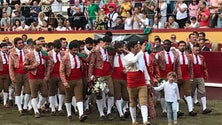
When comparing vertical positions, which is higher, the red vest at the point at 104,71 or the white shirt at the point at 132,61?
the white shirt at the point at 132,61

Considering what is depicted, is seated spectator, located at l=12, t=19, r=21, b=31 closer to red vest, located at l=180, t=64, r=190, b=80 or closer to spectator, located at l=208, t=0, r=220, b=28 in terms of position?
spectator, located at l=208, t=0, r=220, b=28

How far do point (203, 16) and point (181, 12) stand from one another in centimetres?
75

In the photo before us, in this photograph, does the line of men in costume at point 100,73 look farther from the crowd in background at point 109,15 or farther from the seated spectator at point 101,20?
the seated spectator at point 101,20

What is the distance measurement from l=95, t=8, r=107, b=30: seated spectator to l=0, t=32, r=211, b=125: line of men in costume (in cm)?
598

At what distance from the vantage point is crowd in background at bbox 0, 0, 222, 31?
695 inches

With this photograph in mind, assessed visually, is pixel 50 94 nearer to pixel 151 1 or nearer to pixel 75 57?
pixel 75 57

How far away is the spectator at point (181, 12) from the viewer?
17.8 metres

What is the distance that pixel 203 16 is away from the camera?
17.5 metres

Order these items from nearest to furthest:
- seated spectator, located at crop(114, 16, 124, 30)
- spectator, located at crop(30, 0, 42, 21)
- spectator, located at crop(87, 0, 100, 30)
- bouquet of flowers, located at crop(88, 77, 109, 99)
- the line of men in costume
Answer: the line of men in costume → bouquet of flowers, located at crop(88, 77, 109, 99) → seated spectator, located at crop(114, 16, 124, 30) → spectator, located at crop(87, 0, 100, 30) → spectator, located at crop(30, 0, 42, 21)

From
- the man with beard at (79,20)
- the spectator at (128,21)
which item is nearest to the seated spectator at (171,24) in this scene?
the spectator at (128,21)

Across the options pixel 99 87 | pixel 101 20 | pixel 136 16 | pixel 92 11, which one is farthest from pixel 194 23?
pixel 99 87

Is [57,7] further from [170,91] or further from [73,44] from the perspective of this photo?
[170,91]

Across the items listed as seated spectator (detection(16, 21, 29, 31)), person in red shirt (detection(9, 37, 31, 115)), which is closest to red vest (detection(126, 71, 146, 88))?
person in red shirt (detection(9, 37, 31, 115))

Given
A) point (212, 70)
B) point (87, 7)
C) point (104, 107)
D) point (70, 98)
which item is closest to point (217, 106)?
point (212, 70)
